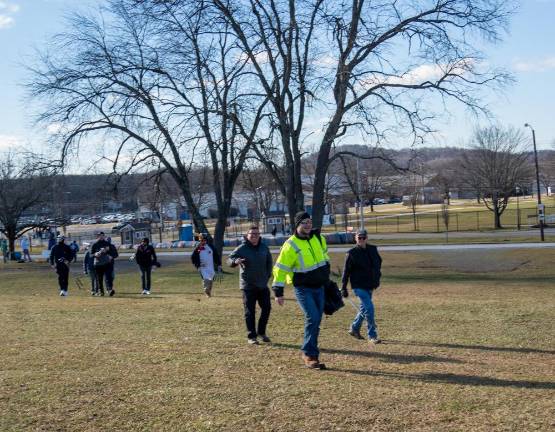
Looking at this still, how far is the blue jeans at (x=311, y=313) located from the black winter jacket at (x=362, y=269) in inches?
67.1

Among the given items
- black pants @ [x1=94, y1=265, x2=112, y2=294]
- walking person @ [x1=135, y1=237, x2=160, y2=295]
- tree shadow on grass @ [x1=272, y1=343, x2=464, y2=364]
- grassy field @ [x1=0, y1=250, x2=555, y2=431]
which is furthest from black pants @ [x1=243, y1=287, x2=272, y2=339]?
black pants @ [x1=94, y1=265, x2=112, y2=294]

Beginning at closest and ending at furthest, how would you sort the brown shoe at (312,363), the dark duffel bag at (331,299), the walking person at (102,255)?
the brown shoe at (312,363) → the dark duffel bag at (331,299) → the walking person at (102,255)

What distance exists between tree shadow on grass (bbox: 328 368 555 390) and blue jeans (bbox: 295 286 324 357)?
0.36m

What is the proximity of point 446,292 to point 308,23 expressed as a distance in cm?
1293

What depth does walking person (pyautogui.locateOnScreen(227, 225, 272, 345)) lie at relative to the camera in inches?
389

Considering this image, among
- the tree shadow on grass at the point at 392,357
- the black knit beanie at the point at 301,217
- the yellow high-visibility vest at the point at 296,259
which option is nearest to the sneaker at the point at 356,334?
the tree shadow on grass at the point at 392,357

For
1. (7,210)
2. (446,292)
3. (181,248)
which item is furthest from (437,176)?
→ (446,292)

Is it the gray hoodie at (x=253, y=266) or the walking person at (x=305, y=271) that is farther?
the gray hoodie at (x=253, y=266)

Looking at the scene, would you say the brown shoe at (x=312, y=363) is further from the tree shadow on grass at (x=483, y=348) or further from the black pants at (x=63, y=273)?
the black pants at (x=63, y=273)

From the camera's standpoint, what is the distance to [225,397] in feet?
22.0

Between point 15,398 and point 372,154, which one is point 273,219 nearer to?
point 372,154

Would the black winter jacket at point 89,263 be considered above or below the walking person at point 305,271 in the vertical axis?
below

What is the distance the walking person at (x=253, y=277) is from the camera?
988 centimetres

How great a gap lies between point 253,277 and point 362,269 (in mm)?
1611
